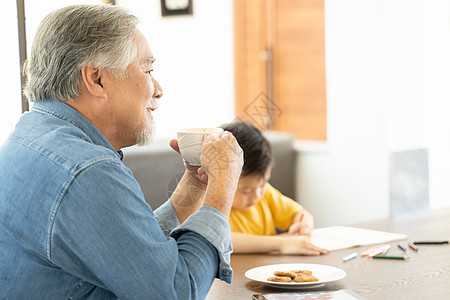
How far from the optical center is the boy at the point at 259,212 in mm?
1731

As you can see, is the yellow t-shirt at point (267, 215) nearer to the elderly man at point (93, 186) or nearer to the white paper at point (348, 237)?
the white paper at point (348, 237)

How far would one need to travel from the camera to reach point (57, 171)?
0.96 meters

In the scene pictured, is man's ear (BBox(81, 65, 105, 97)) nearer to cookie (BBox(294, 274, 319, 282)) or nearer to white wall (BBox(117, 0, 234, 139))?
cookie (BBox(294, 274, 319, 282))

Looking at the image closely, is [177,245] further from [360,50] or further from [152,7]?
[152,7]

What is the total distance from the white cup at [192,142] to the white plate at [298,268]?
34 cm

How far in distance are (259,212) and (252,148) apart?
1.17 feet

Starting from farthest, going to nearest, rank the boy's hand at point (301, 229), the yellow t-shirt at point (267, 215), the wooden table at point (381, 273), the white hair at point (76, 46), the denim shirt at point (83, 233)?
the yellow t-shirt at point (267, 215) → the boy's hand at point (301, 229) → the wooden table at point (381, 273) → the white hair at point (76, 46) → the denim shirt at point (83, 233)

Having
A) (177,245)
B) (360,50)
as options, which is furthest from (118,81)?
(360,50)

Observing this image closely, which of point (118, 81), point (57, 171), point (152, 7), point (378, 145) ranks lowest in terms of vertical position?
point (378, 145)

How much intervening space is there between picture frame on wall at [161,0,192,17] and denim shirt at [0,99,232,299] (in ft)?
9.67

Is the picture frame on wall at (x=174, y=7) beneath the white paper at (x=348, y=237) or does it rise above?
above

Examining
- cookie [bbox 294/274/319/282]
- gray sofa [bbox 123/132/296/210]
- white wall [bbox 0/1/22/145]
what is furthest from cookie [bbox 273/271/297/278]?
gray sofa [bbox 123/132/296/210]

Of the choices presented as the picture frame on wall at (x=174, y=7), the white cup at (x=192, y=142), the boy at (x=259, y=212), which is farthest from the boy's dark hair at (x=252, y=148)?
the picture frame on wall at (x=174, y=7)

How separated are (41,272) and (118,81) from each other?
352 millimetres
